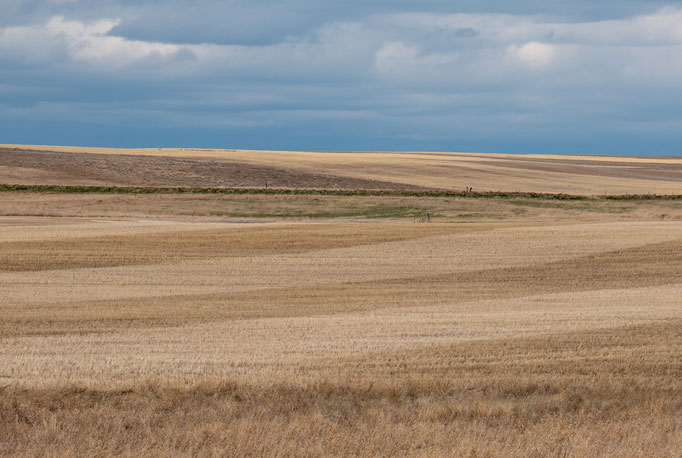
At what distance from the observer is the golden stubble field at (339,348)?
9.05 meters

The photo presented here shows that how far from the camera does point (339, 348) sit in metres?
14.5

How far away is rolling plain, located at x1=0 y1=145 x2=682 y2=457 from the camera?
9.11m

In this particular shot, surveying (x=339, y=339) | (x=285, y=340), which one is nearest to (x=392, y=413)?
(x=339, y=339)

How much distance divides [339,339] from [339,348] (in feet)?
3.69

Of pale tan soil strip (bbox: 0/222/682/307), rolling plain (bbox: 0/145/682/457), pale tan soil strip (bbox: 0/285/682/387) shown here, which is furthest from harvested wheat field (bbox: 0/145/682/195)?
pale tan soil strip (bbox: 0/285/682/387)

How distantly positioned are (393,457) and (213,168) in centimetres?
7258

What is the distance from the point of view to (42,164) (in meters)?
75.0

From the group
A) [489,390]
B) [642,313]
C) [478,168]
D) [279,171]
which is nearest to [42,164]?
[279,171]

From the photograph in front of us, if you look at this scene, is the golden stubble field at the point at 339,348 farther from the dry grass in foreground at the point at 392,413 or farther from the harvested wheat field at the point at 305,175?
the harvested wheat field at the point at 305,175

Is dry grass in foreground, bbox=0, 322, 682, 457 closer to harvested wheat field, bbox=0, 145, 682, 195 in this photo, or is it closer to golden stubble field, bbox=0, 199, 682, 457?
golden stubble field, bbox=0, 199, 682, 457

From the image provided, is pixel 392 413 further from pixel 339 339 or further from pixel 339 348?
pixel 339 339

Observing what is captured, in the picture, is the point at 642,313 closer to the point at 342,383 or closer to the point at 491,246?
the point at 342,383

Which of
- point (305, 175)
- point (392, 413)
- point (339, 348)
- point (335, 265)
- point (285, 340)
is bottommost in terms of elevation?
point (335, 265)

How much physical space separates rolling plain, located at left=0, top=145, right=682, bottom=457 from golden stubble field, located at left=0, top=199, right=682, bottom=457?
0.05 meters
